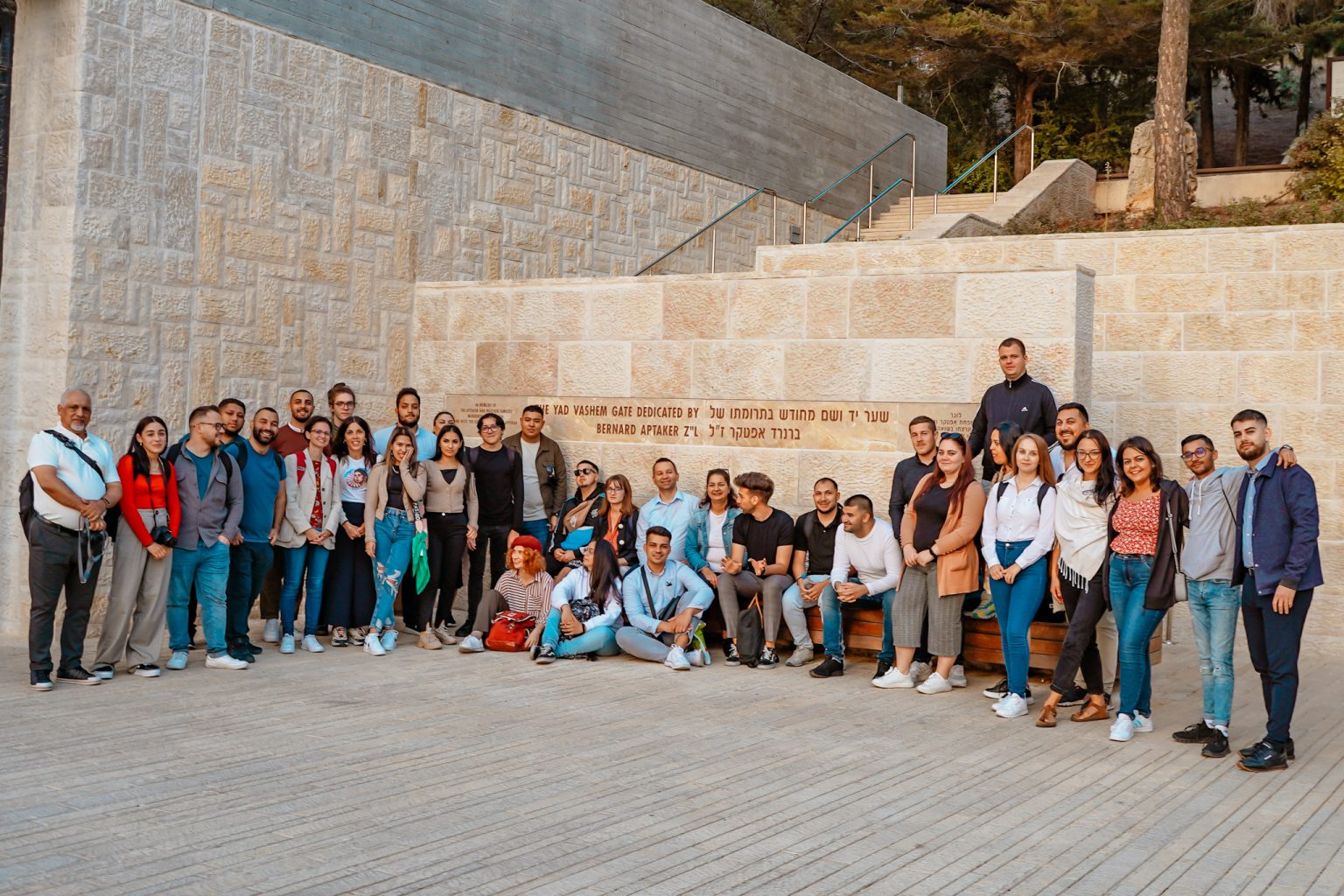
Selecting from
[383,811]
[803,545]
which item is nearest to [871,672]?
[803,545]

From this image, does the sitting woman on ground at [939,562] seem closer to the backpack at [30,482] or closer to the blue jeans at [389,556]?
the blue jeans at [389,556]

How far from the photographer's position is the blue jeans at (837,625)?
9.07 m

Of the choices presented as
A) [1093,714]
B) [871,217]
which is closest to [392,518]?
[1093,714]

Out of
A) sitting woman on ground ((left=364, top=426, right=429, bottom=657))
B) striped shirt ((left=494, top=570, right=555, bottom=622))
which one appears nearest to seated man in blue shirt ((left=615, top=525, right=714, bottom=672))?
striped shirt ((left=494, top=570, right=555, bottom=622))

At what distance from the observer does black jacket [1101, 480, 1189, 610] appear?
710cm

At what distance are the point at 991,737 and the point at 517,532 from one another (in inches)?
186

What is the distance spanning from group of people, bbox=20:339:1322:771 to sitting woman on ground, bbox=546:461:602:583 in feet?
0.08

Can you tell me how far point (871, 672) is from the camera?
933 cm

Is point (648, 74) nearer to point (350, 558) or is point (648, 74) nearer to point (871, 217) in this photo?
point (871, 217)

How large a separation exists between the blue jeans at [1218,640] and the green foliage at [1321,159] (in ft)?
39.8

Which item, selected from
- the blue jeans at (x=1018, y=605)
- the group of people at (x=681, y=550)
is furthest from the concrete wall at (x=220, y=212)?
Answer: the blue jeans at (x=1018, y=605)

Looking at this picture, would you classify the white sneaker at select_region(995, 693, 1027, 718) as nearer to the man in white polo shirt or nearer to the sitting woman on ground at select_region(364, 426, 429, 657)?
the sitting woman on ground at select_region(364, 426, 429, 657)

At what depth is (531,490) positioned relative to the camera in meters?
11.1

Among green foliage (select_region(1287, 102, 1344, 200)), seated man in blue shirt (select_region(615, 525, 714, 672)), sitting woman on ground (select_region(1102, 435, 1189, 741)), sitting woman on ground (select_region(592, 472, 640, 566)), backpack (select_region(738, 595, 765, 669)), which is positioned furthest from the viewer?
green foliage (select_region(1287, 102, 1344, 200))
